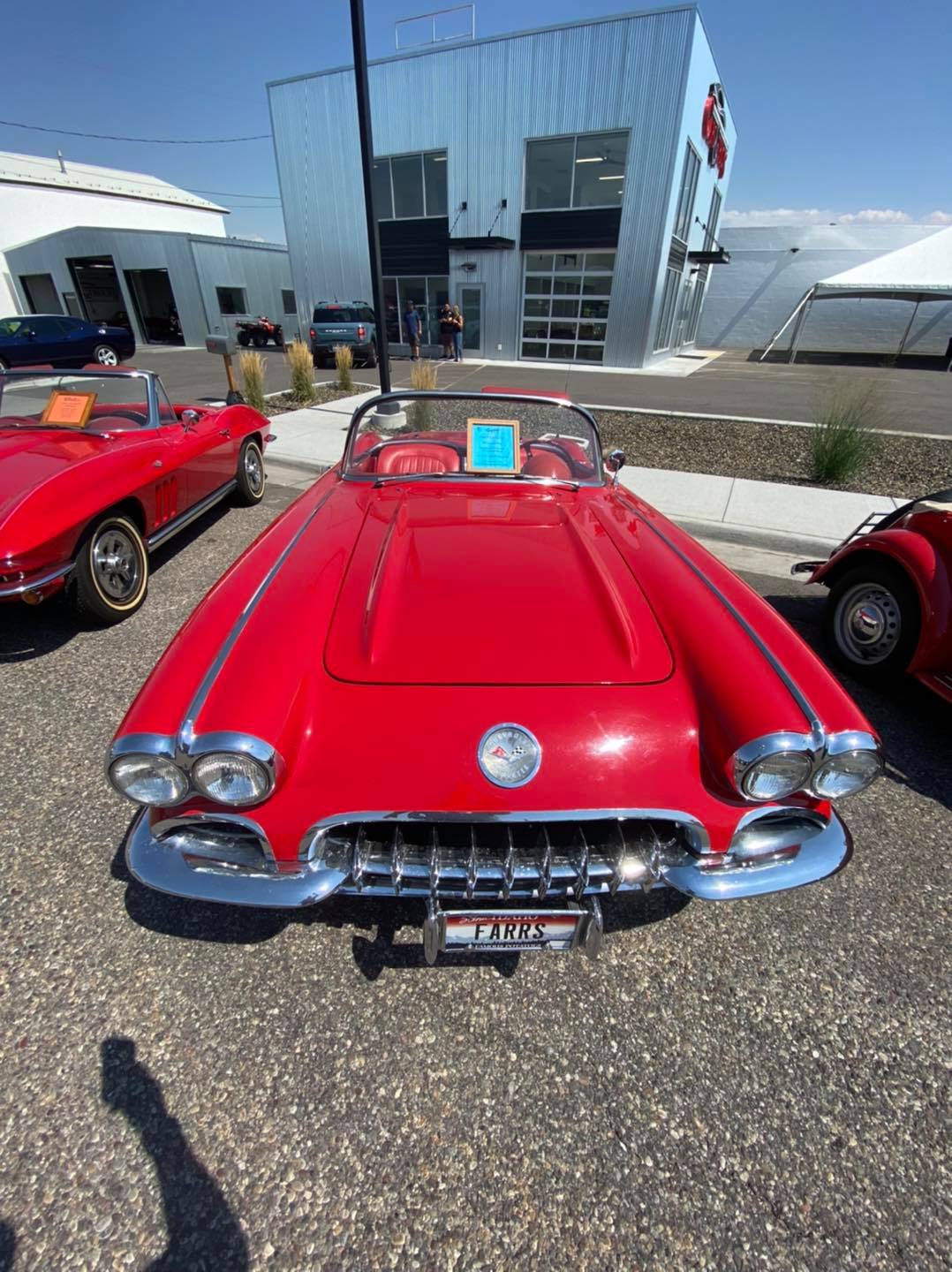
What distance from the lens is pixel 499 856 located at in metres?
1.59

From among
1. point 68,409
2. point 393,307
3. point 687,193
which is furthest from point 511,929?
point 687,193

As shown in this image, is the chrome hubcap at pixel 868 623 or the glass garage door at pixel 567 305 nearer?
the chrome hubcap at pixel 868 623

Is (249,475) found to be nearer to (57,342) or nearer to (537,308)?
(57,342)

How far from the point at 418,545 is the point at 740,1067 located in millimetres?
1967

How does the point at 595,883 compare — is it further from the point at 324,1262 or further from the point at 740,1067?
the point at 324,1262

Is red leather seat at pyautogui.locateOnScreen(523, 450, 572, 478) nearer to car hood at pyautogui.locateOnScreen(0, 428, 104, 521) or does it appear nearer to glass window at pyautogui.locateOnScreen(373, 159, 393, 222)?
car hood at pyautogui.locateOnScreen(0, 428, 104, 521)

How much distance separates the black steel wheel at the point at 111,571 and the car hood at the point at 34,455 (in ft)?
1.26

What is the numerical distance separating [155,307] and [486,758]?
36.6 m

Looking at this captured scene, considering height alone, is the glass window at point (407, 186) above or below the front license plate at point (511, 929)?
above

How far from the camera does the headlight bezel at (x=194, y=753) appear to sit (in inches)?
58.1

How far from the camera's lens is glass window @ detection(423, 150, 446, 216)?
63.9 ft

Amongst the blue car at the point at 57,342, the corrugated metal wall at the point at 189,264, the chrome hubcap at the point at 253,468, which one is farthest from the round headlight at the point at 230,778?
the corrugated metal wall at the point at 189,264

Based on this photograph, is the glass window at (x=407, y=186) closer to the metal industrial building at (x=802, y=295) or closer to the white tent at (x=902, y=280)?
Answer: the white tent at (x=902, y=280)

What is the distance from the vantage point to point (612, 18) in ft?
52.4
